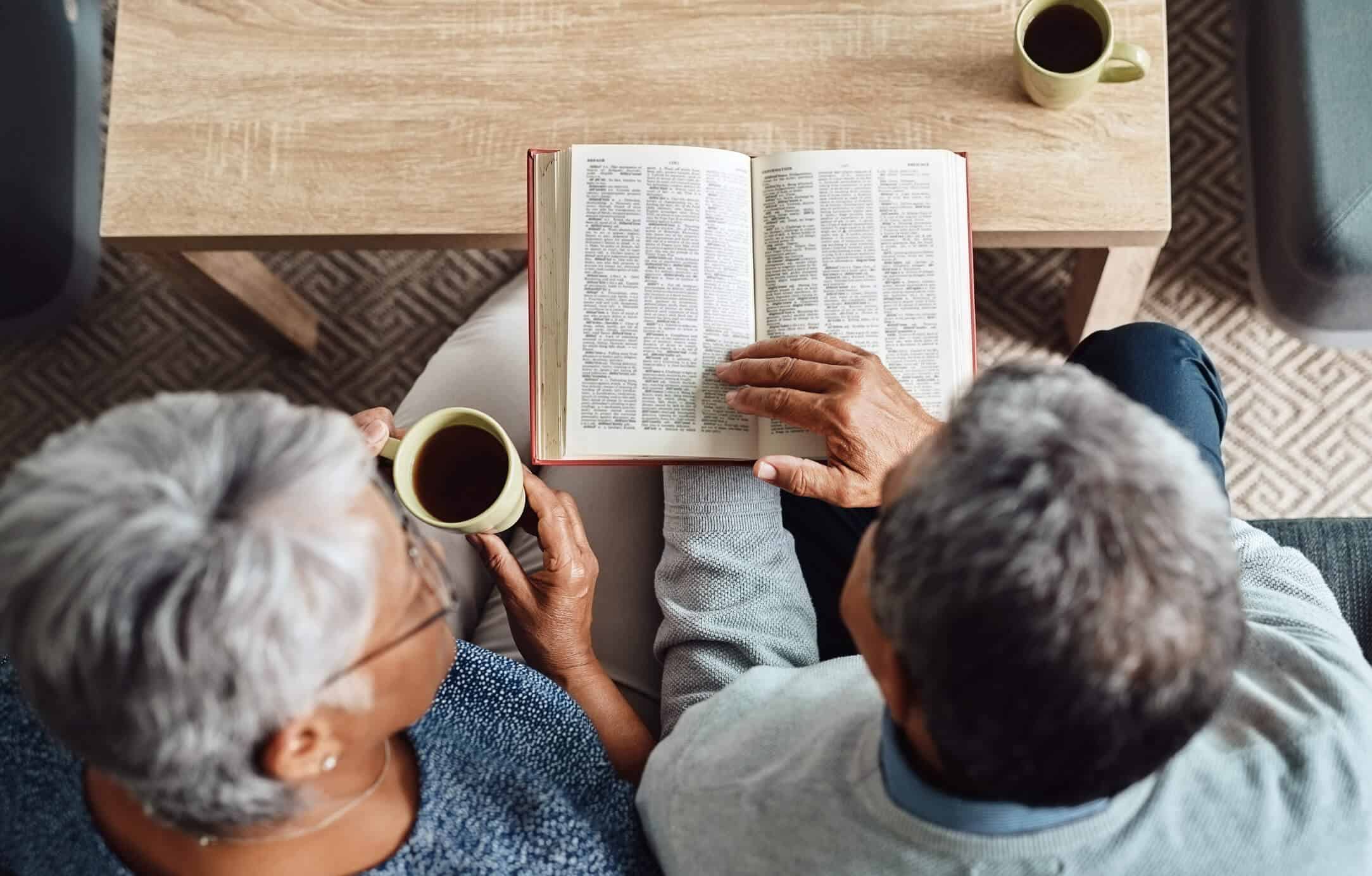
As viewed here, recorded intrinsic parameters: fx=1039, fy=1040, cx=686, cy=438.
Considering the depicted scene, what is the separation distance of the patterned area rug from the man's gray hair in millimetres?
1038

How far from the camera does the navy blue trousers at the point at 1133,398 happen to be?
1.01 meters

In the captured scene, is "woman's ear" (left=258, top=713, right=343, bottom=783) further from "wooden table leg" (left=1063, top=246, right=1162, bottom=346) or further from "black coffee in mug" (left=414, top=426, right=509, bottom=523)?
"wooden table leg" (left=1063, top=246, right=1162, bottom=346)

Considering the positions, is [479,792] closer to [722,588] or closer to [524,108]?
[722,588]

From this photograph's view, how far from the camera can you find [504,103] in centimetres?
104

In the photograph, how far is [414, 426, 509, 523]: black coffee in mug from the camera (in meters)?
0.85

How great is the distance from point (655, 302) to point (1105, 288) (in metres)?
0.67

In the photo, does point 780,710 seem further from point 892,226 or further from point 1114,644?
point 892,226

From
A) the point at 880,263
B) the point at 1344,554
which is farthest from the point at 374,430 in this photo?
the point at 1344,554

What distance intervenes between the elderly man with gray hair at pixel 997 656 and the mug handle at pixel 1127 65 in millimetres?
290

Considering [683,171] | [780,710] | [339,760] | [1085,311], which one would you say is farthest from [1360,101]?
[339,760]

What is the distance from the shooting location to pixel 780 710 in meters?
0.78

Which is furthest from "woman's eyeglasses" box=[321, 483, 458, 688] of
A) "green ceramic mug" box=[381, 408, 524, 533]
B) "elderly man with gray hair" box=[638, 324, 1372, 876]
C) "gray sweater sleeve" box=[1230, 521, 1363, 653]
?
"gray sweater sleeve" box=[1230, 521, 1363, 653]

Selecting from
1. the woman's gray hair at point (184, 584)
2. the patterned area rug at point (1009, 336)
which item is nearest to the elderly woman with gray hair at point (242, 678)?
the woman's gray hair at point (184, 584)

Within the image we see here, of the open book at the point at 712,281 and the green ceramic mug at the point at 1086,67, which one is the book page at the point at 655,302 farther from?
the green ceramic mug at the point at 1086,67
